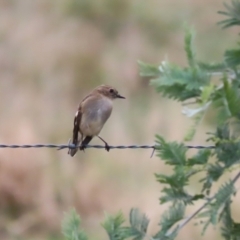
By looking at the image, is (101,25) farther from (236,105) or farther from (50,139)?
(236,105)

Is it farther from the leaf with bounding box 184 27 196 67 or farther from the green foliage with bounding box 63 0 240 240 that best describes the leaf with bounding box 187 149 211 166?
the leaf with bounding box 184 27 196 67

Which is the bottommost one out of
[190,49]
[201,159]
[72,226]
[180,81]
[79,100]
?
[79,100]

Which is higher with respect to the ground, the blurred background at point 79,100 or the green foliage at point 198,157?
the green foliage at point 198,157

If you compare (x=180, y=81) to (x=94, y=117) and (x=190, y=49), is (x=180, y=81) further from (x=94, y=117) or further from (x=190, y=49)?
(x=94, y=117)

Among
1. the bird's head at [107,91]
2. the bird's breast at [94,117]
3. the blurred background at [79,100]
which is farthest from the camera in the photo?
the blurred background at [79,100]

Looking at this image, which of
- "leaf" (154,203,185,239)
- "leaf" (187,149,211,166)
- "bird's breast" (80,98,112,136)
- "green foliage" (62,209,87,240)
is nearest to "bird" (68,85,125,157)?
"bird's breast" (80,98,112,136)

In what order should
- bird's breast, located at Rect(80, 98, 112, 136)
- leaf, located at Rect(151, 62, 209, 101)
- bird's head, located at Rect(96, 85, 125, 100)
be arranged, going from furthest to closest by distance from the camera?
bird's head, located at Rect(96, 85, 125, 100) → bird's breast, located at Rect(80, 98, 112, 136) → leaf, located at Rect(151, 62, 209, 101)

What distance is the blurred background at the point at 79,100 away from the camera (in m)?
8.64

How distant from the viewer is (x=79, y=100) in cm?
951

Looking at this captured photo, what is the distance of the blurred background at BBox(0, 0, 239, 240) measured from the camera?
8.64 metres

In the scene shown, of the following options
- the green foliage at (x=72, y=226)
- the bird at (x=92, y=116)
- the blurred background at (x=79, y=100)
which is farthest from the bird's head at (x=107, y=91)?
the blurred background at (x=79, y=100)

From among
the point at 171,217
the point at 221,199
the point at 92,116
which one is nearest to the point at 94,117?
the point at 92,116

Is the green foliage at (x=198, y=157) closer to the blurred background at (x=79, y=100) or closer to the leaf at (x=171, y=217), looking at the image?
the leaf at (x=171, y=217)

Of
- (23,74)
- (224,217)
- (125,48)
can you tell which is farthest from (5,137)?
(224,217)
